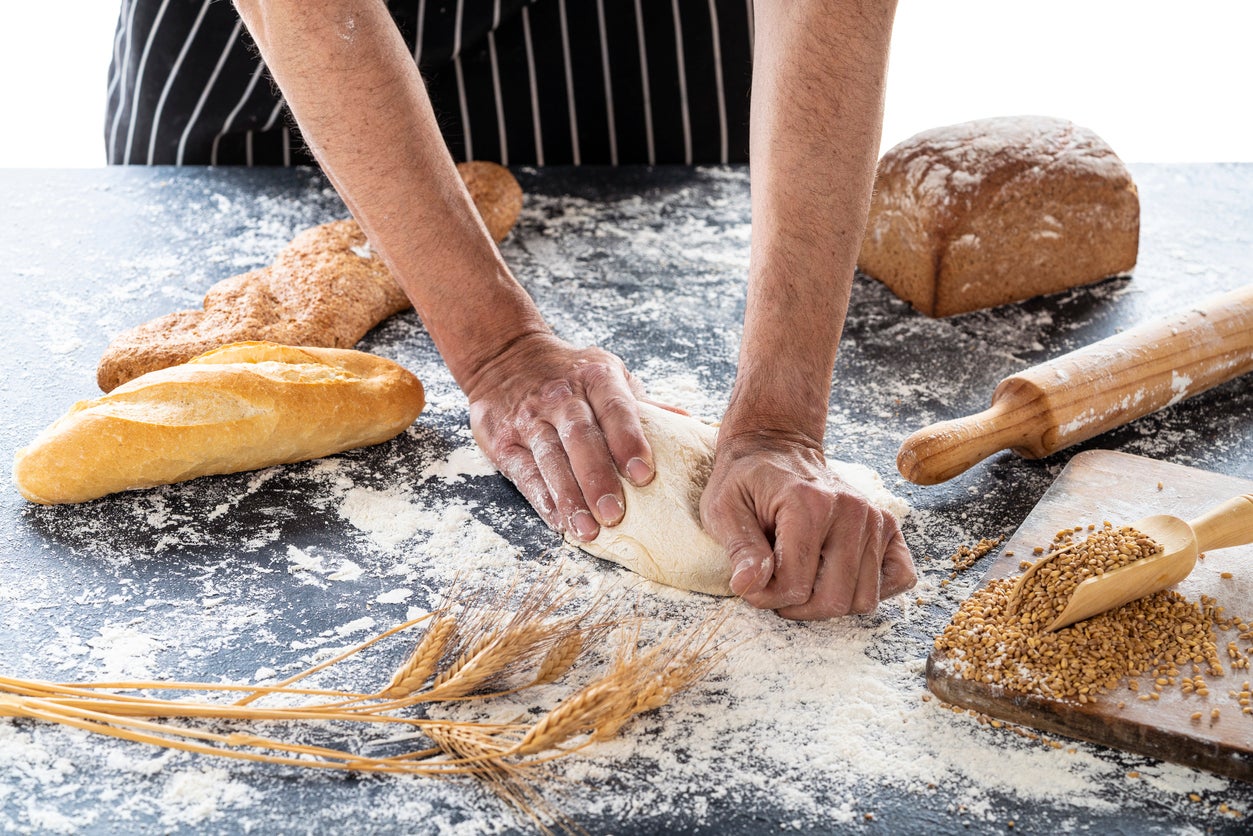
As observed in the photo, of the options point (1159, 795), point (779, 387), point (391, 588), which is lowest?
point (1159, 795)

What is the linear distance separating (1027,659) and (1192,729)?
0.16 meters

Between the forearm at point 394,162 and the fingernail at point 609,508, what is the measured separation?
352mm

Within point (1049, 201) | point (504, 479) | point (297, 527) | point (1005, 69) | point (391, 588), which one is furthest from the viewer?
point (1005, 69)

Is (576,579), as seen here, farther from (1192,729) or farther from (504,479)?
(1192,729)

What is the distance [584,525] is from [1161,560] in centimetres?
65

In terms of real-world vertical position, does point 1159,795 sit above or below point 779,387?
below

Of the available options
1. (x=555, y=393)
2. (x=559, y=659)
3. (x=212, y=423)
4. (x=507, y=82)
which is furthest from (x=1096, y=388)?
(x=507, y=82)

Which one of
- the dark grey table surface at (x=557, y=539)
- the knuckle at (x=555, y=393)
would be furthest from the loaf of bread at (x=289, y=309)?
the knuckle at (x=555, y=393)

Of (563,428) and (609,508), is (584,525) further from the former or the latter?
(563,428)

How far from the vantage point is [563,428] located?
58.9 inches

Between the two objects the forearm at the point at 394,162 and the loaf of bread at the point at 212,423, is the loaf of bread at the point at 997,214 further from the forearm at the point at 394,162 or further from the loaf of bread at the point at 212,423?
the loaf of bread at the point at 212,423

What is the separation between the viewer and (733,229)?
228cm

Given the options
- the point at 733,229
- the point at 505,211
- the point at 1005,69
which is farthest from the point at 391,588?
the point at 1005,69

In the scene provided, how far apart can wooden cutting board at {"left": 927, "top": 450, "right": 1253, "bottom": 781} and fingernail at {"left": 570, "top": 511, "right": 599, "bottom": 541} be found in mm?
430
